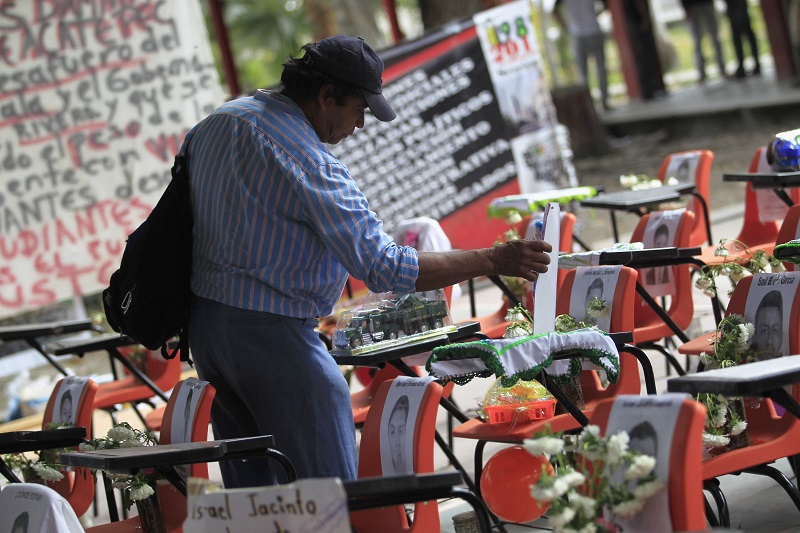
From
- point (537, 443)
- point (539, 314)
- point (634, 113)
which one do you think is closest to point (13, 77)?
point (539, 314)

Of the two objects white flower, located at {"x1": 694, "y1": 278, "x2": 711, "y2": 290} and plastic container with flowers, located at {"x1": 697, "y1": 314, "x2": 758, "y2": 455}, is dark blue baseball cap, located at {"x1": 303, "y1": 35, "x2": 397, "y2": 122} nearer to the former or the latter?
plastic container with flowers, located at {"x1": 697, "y1": 314, "x2": 758, "y2": 455}

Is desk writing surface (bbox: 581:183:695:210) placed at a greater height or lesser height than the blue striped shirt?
lesser

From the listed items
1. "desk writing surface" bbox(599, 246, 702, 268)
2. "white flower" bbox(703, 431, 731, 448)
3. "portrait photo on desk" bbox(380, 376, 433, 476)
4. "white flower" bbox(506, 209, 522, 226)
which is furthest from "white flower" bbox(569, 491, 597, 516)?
"white flower" bbox(506, 209, 522, 226)

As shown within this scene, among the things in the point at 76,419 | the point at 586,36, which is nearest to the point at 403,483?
the point at 76,419

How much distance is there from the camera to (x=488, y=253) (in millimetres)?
3941

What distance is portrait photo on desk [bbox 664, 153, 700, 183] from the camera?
7.94 metres

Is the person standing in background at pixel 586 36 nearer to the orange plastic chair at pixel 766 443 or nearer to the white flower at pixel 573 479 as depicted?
the orange plastic chair at pixel 766 443

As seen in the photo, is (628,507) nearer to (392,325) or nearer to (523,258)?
(523,258)

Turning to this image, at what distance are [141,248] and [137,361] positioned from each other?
3362 mm

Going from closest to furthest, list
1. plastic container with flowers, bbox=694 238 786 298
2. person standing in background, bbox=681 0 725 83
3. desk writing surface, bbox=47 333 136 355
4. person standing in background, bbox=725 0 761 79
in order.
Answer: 1. plastic container with flowers, bbox=694 238 786 298
2. desk writing surface, bbox=47 333 136 355
3. person standing in background, bbox=725 0 761 79
4. person standing in background, bbox=681 0 725 83

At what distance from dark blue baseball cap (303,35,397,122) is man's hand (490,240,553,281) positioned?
1.77ft

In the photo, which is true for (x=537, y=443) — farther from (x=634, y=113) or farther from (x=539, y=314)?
(x=634, y=113)

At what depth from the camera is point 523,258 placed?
3871mm

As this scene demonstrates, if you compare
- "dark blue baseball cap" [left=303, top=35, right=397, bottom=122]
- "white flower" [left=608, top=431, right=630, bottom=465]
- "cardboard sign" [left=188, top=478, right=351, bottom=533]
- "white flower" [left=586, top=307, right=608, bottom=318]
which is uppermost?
"dark blue baseball cap" [left=303, top=35, right=397, bottom=122]
